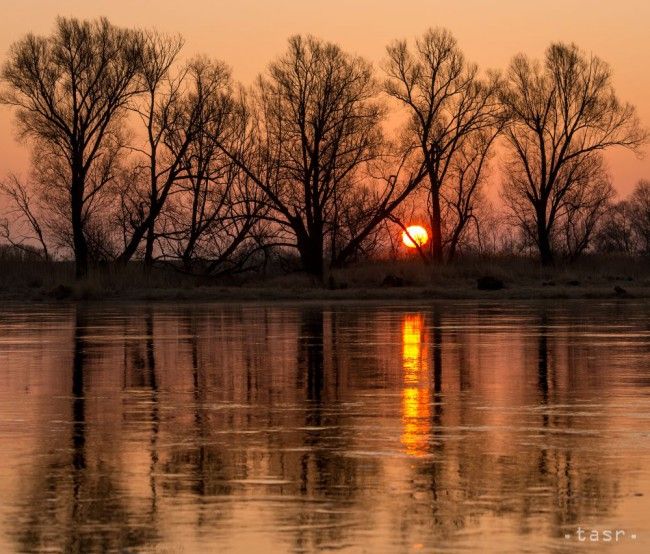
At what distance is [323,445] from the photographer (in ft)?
38.3

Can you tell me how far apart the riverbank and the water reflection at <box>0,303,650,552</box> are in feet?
97.6

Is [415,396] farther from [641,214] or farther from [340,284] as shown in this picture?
[641,214]

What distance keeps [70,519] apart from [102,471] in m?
1.85

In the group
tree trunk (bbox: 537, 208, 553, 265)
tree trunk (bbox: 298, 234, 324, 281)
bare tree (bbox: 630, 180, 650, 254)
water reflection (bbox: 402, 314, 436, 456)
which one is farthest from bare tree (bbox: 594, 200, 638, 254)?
water reflection (bbox: 402, 314, 436, 456)

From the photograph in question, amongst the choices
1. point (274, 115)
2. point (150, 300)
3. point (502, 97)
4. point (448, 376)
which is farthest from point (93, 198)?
point (448, 376)

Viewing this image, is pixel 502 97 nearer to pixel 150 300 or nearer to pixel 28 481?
pixel 150 300

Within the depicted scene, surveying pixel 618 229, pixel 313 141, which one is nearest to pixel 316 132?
pixel 313 141

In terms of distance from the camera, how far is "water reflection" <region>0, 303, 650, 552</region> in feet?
27.0

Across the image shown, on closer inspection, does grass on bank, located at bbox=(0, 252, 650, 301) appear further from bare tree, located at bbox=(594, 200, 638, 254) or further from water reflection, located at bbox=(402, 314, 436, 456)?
bare tree, located at bbox=(594, 200, 638, 254)

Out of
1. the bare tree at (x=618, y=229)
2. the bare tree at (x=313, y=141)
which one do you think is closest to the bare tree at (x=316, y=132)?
the bare tree at (x=313, y=141)

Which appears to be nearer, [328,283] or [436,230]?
[328,283]

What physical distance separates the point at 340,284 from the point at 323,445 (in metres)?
46.3

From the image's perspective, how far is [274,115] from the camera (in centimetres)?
6512

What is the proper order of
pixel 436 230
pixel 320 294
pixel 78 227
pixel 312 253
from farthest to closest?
pixel 436 230 < pixel 78 227 < pixel 312 253 < pixel 320 294
